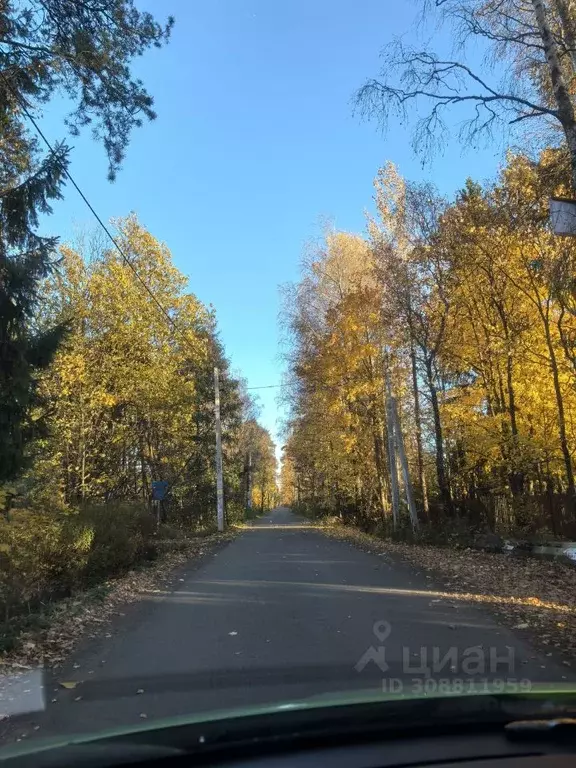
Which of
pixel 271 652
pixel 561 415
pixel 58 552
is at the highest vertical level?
pixel 561 415

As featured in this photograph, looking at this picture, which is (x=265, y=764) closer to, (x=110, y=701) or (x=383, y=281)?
(x=110, y=701)

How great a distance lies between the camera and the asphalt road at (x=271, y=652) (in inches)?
202

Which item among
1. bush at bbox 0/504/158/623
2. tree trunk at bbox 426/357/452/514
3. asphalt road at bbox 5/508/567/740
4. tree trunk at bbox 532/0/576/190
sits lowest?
asphalt road at bbox 5/508/567/740

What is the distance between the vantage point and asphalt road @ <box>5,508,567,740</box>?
5.14 m

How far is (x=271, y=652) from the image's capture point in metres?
6.69

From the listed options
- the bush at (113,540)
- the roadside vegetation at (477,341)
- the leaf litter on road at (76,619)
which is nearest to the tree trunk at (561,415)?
the roadside vegetation at (477,341)

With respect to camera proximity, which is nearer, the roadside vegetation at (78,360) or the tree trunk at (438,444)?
the roadside vegetation at (78,360)

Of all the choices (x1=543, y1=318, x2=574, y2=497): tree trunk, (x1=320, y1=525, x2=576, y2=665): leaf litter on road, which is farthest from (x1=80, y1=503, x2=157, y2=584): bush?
(x1=543, y1=318, x2=574, y2=497): tree trunk

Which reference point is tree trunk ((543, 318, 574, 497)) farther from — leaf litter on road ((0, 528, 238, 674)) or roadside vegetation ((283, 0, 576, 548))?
leaf litter on road ((0, 528, 238, 674))

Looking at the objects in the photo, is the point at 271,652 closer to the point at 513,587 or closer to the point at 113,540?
the point at 513,587

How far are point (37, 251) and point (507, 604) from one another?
31.6ft

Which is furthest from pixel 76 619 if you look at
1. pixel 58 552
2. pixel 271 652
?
pixel 271 652

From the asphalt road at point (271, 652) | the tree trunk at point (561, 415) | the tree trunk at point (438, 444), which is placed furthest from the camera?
the tree trunk at point (438, 444)

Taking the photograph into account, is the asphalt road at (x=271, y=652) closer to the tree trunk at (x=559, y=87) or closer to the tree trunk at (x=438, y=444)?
the tree trunk at (x=559, y=87)
